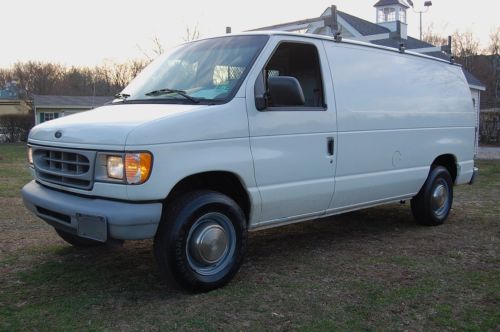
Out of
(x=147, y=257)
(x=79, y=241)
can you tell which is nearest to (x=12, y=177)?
(x=79, y=241)

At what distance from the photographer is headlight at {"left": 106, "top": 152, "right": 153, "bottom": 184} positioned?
12.2 ft

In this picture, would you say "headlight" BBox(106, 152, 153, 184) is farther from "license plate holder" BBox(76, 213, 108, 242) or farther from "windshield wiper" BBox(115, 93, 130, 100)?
"windshield wiper" BBox(115, 93, 130, 100)

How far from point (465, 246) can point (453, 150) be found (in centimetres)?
160

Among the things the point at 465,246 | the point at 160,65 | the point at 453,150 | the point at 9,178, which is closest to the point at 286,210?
the point at 160,65

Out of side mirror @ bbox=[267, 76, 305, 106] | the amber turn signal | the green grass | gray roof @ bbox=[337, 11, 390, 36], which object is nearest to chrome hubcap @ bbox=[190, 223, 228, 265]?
the amber turn signal

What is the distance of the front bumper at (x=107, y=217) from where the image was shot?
369cm

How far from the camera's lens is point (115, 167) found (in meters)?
3.78

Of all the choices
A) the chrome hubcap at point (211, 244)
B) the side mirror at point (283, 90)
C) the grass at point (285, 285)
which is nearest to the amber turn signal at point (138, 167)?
the chrome hubcap at point (211, 244)

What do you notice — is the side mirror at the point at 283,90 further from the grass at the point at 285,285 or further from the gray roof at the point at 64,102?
the gray roof at the point at 64,102

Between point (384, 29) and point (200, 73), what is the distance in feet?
70.8

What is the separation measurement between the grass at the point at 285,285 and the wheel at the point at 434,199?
0.24 metres

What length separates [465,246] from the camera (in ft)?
19.2

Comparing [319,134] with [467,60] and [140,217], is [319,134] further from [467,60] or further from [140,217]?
[467,60]

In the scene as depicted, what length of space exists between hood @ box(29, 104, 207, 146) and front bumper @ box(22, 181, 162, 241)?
452 millimetres
